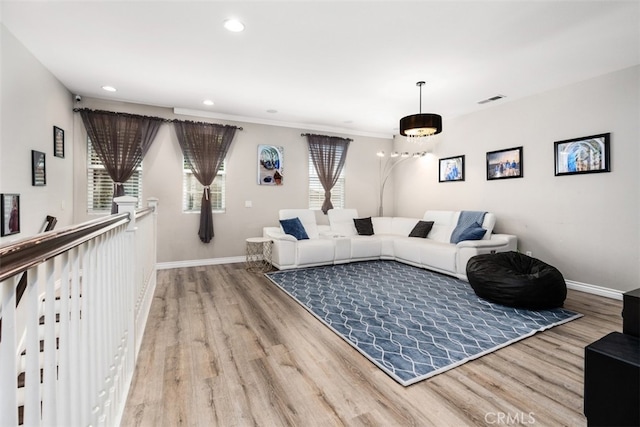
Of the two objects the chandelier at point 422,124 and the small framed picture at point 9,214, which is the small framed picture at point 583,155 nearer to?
the chandelier at point 422,124

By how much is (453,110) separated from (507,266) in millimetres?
2970

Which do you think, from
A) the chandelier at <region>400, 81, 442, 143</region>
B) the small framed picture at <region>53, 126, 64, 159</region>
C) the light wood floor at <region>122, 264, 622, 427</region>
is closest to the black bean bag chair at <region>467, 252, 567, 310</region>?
the light wood floor at <region>122, 264, 622, 427</region>

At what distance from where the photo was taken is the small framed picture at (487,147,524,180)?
15.3 feet

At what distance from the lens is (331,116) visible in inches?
223

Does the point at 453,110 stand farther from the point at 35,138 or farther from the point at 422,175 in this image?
the point at 35,138

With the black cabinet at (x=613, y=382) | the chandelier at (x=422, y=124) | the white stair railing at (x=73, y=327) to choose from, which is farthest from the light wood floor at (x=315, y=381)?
the chandelier at (x=422, y=124)

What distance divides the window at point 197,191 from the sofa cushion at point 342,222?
84.0 inches

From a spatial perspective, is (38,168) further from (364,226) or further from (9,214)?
(364,226)

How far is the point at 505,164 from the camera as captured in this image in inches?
191

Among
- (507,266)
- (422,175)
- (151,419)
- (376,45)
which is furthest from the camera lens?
(422,175)

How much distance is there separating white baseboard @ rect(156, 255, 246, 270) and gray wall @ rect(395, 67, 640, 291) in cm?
432

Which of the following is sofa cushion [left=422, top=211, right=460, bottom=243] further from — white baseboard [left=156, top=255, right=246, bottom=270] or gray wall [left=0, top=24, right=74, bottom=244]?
gray wall [left=0, top=24, right=74, bottom=244]

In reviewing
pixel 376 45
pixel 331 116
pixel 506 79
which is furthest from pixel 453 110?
pixel 376 45

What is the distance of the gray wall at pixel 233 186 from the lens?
16.4ft
